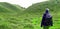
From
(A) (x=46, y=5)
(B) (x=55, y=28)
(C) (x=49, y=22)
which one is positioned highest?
(A) (x=46, y=5)

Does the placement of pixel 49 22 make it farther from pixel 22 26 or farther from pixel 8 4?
pixel 8 4

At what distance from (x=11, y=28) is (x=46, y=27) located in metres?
11.7

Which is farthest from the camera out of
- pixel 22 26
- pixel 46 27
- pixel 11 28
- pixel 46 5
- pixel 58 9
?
pixel 46 5

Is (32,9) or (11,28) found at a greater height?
(32,9)

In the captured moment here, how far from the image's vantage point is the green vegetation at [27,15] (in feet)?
70.5

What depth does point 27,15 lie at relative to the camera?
37.4 m

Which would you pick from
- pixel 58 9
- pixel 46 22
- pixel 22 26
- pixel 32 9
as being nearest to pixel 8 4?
pixel 32 9

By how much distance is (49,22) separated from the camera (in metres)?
8.84

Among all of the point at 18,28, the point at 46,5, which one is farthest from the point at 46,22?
the point at 46,5

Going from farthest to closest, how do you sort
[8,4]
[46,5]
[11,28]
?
[8,4], [46,5], [11,28]

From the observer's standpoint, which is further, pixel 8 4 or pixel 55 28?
pixel 8 4

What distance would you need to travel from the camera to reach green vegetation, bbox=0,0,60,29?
21.5 meters

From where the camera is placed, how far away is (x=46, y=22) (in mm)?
8836

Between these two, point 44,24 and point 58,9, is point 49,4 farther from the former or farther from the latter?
point 44,24
